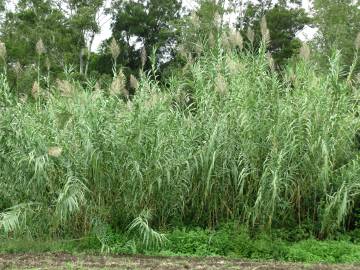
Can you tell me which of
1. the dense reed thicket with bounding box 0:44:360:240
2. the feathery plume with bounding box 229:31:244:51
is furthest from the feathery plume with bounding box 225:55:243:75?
the feathery plume with bounding box 229:31:244:51

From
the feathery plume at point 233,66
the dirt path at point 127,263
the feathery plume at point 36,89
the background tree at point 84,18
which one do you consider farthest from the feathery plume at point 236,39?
the background tree at point 84,18

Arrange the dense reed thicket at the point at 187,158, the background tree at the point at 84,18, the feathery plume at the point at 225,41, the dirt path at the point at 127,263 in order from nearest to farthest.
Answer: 1. the dirt path at the point at 127,263
2. the dense reed thicket at the point at 187,158
3. the feathery plume at the point at 225,41
4. the background tree at the point at 84,18

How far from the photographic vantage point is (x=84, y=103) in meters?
7.65

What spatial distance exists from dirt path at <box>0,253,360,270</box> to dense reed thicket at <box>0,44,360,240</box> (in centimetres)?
59

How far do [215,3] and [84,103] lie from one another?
1456 cm

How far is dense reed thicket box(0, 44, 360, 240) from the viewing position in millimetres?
7305

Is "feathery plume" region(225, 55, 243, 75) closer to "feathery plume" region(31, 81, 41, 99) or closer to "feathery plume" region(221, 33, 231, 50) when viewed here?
"feathery plume" region(221, 33, 231, 50)

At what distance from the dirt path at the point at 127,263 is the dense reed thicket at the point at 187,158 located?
0.59 metres

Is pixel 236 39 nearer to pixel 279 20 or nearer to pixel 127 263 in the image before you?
pixel 127 263

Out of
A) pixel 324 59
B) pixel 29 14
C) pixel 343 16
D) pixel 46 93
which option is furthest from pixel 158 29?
pixel 46 93

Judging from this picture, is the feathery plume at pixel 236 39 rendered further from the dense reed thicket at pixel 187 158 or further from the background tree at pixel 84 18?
the background tree at pixel 84 18

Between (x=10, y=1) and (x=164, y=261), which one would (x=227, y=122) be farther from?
(x=10, y=1)

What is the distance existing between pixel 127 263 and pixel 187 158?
76.6 inches

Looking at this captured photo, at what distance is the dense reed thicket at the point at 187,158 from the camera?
730 centimetres
